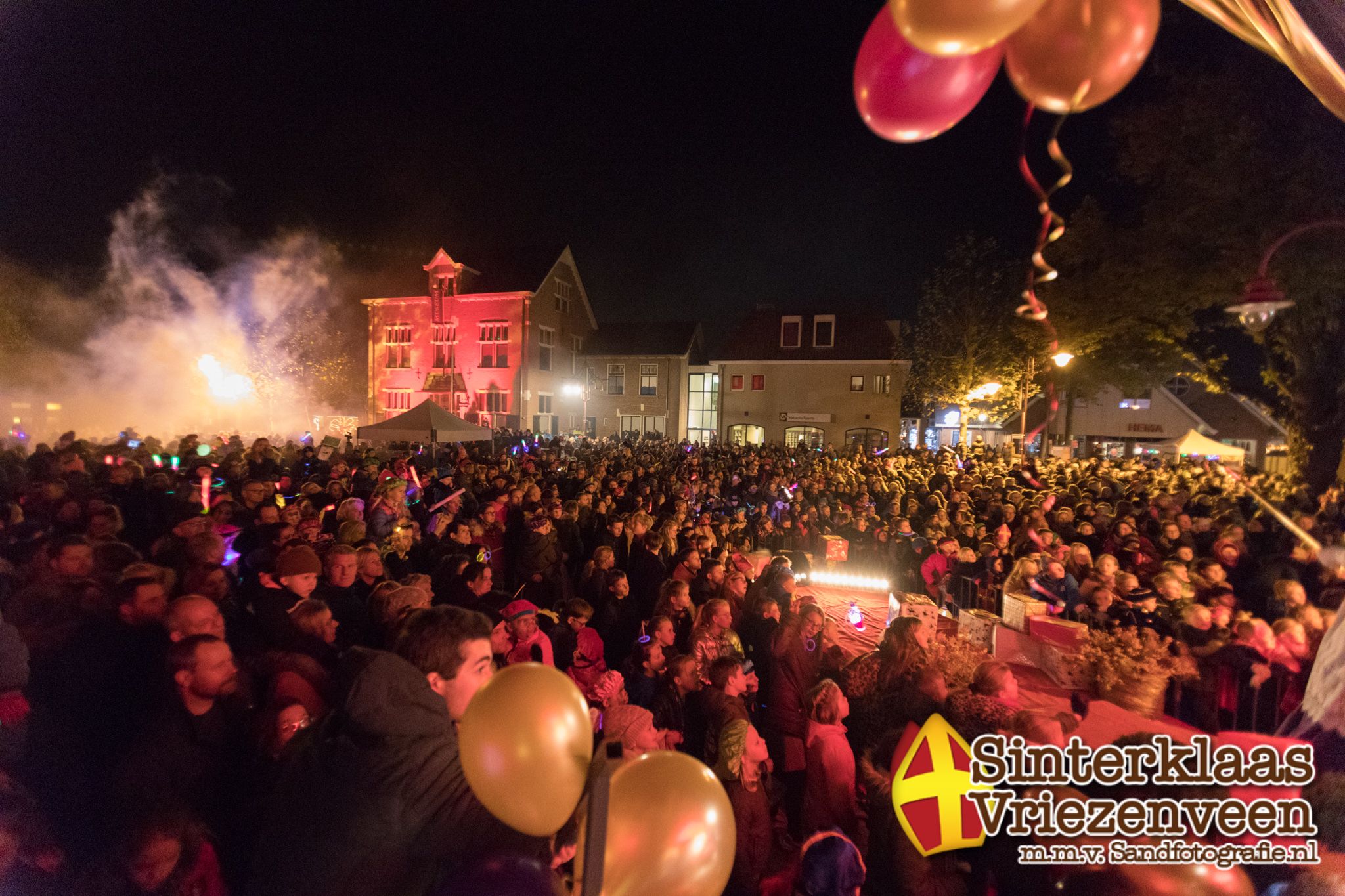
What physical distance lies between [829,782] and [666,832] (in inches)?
66.9

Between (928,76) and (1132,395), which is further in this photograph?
(1132,395)

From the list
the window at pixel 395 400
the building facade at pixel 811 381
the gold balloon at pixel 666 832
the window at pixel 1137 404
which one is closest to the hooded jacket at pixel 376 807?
the gold balloon at pixel 666 832

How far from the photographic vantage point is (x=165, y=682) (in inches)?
85.9

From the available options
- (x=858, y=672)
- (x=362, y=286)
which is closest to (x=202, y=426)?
(x=362, y=286)

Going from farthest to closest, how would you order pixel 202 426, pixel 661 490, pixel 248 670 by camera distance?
pixel 202 426, pixel 661 490, pixel 248 670

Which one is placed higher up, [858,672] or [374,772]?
[374,772]

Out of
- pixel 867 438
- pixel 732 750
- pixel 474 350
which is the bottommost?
pixel 732 750

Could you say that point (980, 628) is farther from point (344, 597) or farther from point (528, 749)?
point (344, 597)

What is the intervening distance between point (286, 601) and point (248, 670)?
85cm

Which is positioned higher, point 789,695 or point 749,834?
point 789,695

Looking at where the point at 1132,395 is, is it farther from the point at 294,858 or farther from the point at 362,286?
the point at 362,286

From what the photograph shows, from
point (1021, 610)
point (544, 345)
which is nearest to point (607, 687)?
point (1021, 610)

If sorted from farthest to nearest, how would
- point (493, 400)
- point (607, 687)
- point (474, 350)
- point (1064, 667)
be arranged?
1. point (474, 350)
2. point (493, 400)
3. point (1064, 667)
4. point (607, 687)

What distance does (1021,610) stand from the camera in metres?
5.40
